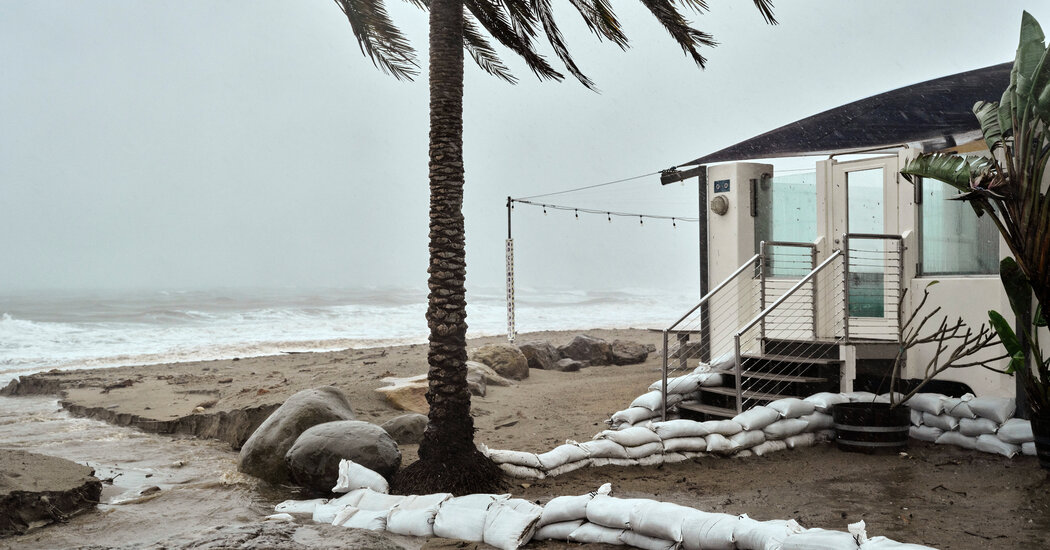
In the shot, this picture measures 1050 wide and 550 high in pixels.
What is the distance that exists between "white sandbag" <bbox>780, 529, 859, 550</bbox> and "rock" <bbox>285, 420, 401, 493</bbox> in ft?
11.4

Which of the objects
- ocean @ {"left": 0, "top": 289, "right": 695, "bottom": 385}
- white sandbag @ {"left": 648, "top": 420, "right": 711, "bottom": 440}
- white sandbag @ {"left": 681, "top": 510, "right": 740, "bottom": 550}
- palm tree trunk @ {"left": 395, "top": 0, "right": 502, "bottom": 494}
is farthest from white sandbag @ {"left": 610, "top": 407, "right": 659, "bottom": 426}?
ocean @ {"left": 0, "top": 289, "right": 695, "bottom": 385}

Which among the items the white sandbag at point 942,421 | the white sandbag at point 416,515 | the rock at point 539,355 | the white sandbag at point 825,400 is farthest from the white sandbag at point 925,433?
the rock at point 539,355

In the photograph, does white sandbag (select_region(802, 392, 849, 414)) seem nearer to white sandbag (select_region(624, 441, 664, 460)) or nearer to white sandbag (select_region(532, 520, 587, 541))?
white sandbag (select_region(624, 441, 664, 460))

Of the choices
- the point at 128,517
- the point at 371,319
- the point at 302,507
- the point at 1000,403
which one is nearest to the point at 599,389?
the point at 1000,403

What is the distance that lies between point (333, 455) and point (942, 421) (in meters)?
5.79

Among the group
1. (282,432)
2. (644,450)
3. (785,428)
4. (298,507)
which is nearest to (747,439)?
(785,428)

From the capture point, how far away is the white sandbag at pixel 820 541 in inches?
154

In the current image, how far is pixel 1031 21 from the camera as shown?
6258 mm

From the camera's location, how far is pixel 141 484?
6859 mm

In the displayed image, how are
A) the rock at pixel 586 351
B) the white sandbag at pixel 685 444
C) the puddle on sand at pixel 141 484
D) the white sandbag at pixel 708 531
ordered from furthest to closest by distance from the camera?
1. the rock at pixel 586 351
2. the white sandbag at pixel 685 444
3. the puddle on sand at pixel 141 484
4. the white sandbag at pixel 708 531

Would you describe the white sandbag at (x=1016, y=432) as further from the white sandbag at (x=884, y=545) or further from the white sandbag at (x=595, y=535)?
the white sandbag at (x=595, y=535)

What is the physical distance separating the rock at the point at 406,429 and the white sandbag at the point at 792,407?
3.68 meters

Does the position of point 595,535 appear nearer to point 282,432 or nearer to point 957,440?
point 282,432

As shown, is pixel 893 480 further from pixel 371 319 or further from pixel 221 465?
pixel 371 319
